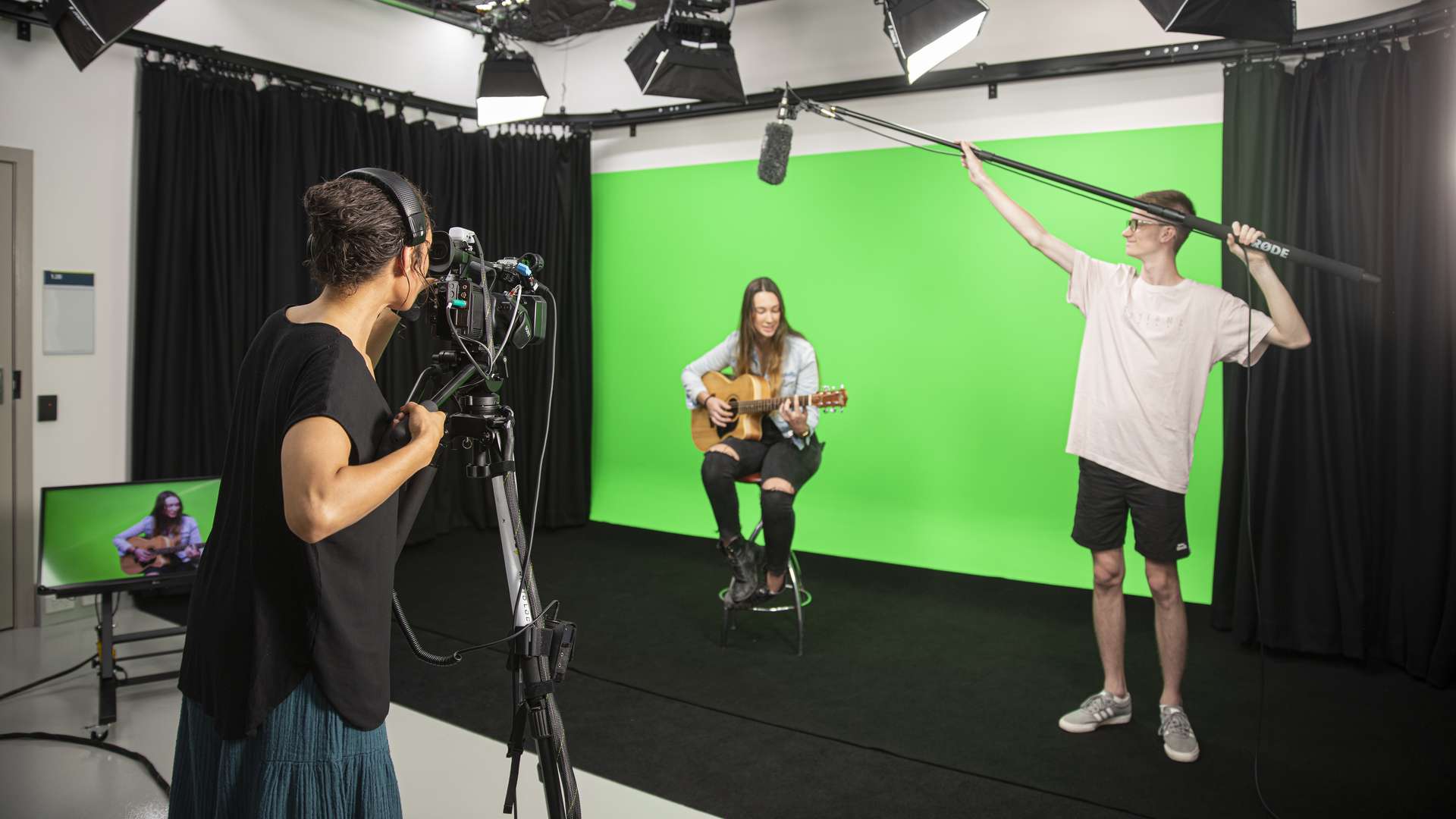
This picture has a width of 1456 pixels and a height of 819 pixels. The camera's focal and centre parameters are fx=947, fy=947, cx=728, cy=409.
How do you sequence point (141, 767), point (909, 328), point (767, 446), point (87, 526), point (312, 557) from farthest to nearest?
1. point (909, 328)
2. point (767, 446)
3. point (87, 526)
4. point (141, 767)
5. point (312, 557)

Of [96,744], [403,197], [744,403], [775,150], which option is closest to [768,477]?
[744,403]

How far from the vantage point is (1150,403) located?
2824 millimetres

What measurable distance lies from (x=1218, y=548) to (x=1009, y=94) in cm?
229

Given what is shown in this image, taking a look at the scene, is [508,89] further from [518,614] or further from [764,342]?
[518,614]

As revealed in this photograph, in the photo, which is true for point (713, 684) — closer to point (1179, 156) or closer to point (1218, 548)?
point (1218, 548)

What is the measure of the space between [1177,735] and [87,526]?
3.53m

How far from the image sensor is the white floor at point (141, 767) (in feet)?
8.34

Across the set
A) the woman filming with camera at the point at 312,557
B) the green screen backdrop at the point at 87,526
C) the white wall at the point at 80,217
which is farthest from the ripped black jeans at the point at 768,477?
the white wall at the point at 80,217

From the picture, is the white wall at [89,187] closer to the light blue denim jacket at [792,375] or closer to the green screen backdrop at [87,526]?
the green screen backdrop at [87,526]

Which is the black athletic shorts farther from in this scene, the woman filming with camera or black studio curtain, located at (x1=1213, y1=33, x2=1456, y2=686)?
the woman filming with camera

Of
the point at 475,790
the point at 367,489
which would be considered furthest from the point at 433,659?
the point at 475,790

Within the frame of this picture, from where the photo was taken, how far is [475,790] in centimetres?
263

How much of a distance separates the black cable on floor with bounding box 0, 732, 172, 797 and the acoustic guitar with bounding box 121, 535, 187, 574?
20.8 inches

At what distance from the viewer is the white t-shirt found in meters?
2.81
